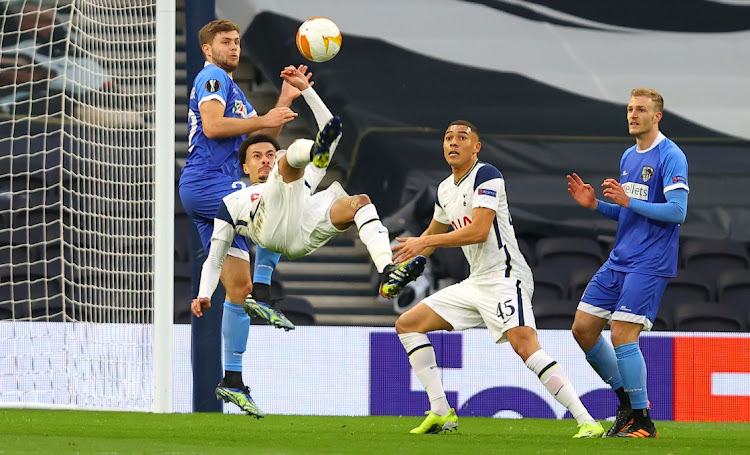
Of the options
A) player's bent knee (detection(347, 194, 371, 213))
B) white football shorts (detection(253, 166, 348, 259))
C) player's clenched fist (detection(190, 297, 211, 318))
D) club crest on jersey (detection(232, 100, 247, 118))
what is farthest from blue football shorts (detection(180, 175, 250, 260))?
player's bent knee (detection(347, 194, 371, 213))

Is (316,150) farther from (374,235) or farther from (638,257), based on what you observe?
(638,257)

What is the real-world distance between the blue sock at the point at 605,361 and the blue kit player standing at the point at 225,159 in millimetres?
1795

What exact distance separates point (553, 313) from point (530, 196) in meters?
1.57

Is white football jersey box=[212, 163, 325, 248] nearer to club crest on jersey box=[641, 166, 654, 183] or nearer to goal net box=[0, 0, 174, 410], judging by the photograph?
goal net box=[0, 0, 174, 410]

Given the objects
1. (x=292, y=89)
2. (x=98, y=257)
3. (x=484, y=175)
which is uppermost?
(x=292, y=89)

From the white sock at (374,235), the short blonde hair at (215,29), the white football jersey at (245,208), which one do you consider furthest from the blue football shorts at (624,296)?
the short blonde hair at (215,29)

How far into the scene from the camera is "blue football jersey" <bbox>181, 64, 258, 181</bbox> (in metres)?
6.86

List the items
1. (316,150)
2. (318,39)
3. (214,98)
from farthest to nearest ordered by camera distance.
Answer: (214,98)
(318,39)
(316,150)

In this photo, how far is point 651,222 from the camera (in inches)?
271

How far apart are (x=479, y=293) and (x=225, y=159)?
5.39 feet

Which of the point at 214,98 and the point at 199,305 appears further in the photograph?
the point at 214,98

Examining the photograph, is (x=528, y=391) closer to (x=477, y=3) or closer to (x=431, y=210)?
(x=431, y=210)

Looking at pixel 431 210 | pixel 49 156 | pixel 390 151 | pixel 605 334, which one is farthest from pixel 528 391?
pixel 49 156

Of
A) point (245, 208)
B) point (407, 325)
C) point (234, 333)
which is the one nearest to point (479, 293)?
point (407, 325)
